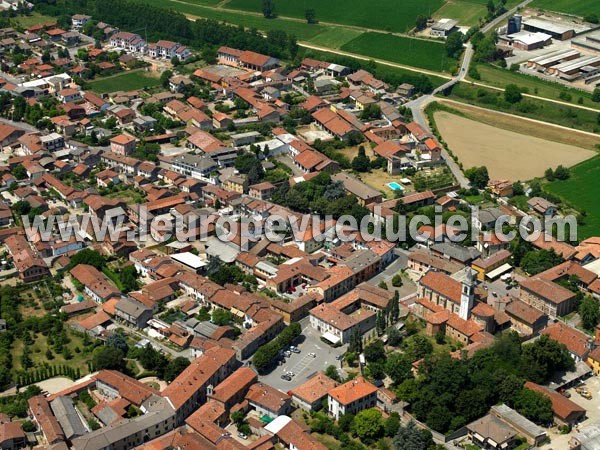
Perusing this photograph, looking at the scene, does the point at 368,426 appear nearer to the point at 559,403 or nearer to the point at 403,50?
the point at 559,403

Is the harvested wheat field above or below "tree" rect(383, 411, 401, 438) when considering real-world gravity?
above

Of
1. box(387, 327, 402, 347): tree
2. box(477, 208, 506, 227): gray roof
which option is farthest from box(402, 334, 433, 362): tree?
box(477, 208, 506, 227): gray roof

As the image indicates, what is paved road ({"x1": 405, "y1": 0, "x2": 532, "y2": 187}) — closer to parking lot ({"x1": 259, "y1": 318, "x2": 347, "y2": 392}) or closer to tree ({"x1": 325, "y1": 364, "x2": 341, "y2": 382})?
parking lot ({"x1": 259, "y1": 318, "x2": 347, "y2": 392})

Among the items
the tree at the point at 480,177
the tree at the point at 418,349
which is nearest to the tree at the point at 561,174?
the tree at the point at 480,177

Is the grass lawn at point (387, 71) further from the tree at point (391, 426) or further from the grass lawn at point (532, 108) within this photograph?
the tree at point (391, 426)

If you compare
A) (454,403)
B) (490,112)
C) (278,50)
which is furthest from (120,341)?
(278,50)

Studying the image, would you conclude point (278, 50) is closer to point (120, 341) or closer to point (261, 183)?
point (261, 183)

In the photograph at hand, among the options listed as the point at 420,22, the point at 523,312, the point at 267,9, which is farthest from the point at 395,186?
the point at 267,9
